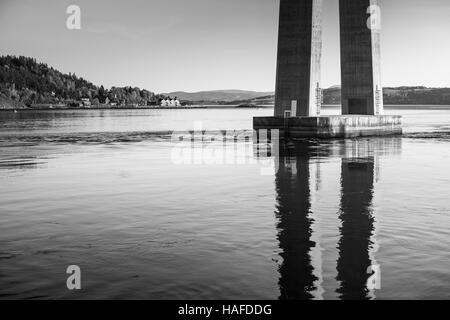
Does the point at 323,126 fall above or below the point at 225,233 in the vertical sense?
above

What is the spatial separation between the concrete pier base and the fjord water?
71.6ft

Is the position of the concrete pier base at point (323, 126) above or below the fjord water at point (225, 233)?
above

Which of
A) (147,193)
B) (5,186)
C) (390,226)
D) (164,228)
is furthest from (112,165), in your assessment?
(390,226)

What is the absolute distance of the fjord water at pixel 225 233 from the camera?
8680 millimetres

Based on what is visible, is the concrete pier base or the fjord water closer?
the fjord water

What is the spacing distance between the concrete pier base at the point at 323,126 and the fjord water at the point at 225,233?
21.8 meters

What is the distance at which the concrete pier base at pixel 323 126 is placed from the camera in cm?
4850

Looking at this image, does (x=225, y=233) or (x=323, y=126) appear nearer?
(x=225, y=233)

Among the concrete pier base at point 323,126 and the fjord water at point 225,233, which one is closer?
the fjord water at point 225,233

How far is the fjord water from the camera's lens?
868 cm

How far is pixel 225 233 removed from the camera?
41.0ft

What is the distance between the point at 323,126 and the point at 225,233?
37.3m

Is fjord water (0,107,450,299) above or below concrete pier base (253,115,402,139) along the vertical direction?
below
